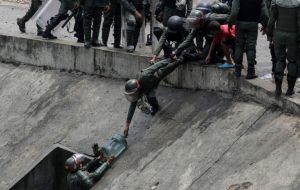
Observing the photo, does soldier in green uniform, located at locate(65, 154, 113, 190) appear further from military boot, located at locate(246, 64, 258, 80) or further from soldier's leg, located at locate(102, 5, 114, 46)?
soldier's leg, located at locate(102, 5, 114, 46)

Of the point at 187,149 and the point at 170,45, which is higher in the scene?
the point at 170,45

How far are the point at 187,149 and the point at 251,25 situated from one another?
1822mm

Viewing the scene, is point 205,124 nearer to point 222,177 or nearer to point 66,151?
point 222,177

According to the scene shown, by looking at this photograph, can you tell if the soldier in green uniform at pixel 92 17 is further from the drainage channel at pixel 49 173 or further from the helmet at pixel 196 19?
the drainage channel at pixel 49 173

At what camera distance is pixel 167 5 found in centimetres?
1063

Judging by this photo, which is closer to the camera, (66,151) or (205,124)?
(205,124)

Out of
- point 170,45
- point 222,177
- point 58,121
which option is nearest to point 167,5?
point 170,45

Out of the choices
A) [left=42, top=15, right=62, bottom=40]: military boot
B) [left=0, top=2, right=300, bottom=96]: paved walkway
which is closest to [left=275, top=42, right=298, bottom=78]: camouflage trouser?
[left=0, top=2, right=300, bottom=96]: paved walkway

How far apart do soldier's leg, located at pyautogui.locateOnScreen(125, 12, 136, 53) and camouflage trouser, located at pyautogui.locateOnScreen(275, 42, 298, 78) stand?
3.39 meters

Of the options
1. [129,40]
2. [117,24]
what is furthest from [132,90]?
[117,24]

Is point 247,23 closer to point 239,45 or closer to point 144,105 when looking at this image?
point 239,45

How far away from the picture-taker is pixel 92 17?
1168 cm

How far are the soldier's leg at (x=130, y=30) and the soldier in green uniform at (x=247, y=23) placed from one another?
101 inches

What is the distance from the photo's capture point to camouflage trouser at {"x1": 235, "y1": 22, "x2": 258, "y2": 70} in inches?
352
